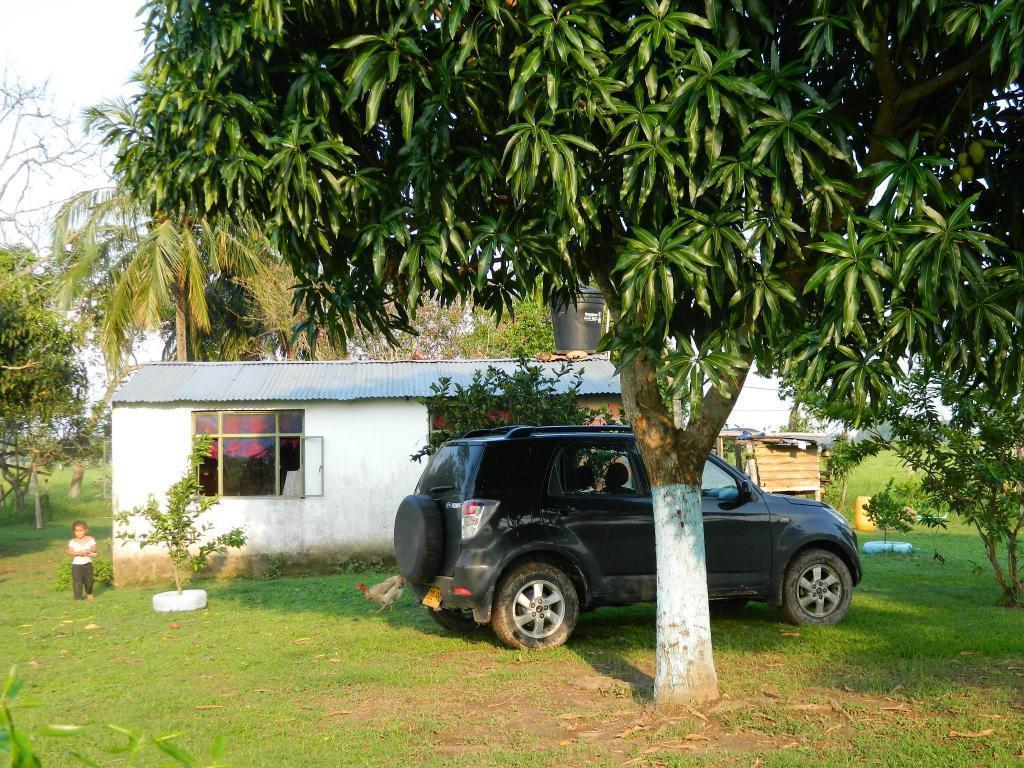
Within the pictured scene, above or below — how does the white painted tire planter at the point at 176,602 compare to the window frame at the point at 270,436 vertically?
below

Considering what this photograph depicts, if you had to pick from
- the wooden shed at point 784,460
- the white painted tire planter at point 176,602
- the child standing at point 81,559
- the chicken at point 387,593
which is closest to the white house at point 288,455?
the child standing at point 81,559

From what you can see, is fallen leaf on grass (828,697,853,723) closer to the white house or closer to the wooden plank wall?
the white house

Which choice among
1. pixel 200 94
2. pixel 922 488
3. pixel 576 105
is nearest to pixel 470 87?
pixel 576 105

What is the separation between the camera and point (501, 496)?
30.1 ft

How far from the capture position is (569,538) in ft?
30.5

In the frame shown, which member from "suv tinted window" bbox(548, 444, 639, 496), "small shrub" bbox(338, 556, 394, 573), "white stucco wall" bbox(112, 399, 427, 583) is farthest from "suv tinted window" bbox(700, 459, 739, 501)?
"small shrub" bbox(338, 556, 394, 573)

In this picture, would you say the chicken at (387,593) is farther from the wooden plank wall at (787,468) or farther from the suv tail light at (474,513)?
the wooden plank wall at (787,468)

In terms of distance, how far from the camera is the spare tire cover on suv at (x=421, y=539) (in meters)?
9.07

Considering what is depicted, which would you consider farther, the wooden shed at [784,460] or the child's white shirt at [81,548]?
the wooden shed at [784,460]

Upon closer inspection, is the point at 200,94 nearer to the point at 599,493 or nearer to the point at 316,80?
the point at 316,80

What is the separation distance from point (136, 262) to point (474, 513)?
14798mm

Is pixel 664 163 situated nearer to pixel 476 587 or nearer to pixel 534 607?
pixel 476 587

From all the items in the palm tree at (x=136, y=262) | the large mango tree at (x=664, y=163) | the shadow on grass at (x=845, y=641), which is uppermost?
the palm tree at (x=136, y=262)

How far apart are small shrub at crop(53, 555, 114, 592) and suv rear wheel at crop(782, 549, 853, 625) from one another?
10.6 metres
